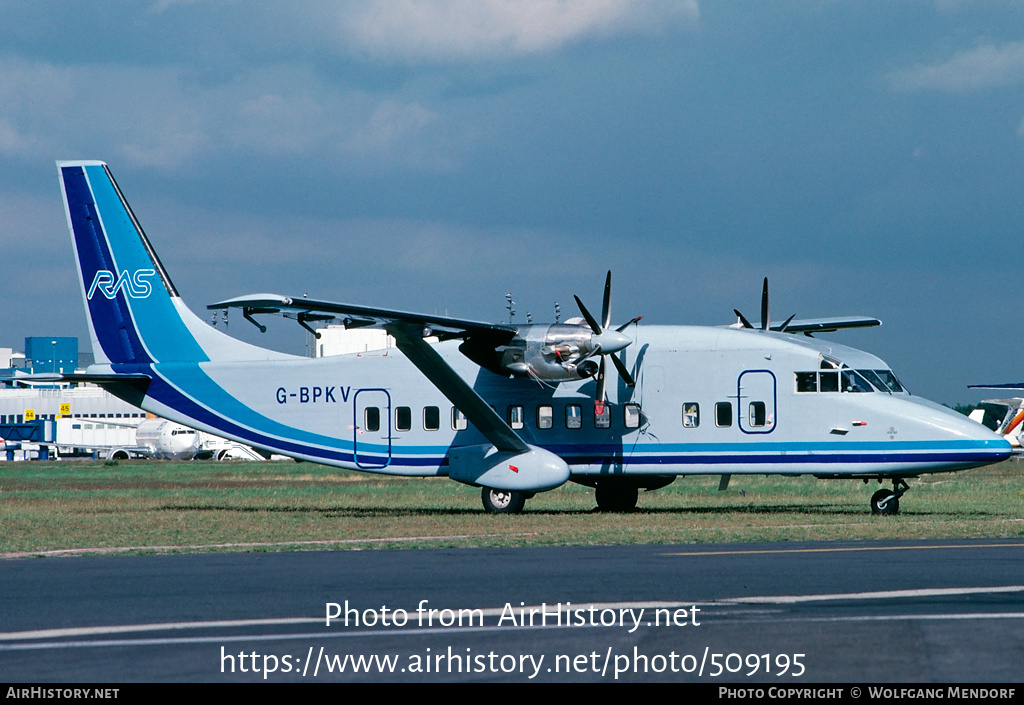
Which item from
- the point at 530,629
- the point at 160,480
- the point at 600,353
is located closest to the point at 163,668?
the point at 530,629

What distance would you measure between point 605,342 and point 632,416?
242cm

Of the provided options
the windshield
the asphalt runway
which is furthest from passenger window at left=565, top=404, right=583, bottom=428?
the asphalt runway

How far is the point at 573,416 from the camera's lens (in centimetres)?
2991

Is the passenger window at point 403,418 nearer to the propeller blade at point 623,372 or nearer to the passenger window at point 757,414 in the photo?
the propeller blade at point 623,372

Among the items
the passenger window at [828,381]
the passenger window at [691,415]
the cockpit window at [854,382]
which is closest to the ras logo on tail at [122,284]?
Result: the passenger window at [691,415]

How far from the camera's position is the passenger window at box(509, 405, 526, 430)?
30219mm

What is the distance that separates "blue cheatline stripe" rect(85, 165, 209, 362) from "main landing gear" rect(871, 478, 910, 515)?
1723 centimetres

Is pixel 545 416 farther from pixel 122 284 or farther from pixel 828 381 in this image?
pixel 122 284

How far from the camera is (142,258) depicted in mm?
33219

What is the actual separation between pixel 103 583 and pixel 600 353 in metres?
15.0

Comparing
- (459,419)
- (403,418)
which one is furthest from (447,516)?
(403,418)

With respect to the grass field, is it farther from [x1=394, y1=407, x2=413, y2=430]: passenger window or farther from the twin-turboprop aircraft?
[x1=394, y1=407, x2=413, y2=430]: passenger window

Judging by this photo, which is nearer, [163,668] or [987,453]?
[163,668]
